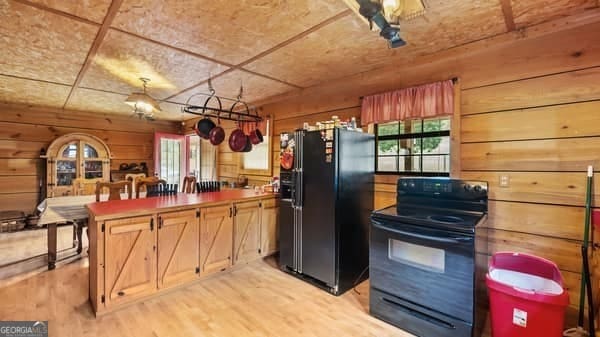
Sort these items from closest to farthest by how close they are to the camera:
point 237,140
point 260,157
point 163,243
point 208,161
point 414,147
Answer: point 163,243 < point 414,147 < point 237,140 < point 260,157 < point 208,161

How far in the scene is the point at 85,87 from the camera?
3.86 meters

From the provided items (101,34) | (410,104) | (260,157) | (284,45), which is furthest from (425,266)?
(260,157)

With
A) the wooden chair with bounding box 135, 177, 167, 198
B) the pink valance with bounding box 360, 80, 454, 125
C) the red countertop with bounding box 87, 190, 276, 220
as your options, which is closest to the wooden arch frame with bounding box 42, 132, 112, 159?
the wooden chair with bounding box 135, 177, 167, 198

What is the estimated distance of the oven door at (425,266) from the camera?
1924 millimetres

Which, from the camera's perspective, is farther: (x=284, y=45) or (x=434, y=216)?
(x=284, y=45)

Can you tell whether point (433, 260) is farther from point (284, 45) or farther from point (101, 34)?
point (101, 34)

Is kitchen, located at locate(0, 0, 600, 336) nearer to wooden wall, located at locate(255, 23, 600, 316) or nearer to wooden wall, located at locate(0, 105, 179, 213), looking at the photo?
wooden wall, located at locate(255, 23, 600, 316)

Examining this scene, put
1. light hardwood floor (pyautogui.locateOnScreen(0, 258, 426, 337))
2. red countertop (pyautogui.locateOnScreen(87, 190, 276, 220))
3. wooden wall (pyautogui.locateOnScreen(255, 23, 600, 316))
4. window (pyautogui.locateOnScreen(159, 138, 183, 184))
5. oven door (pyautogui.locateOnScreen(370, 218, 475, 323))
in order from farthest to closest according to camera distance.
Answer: window (pyautogui.locateOnScreen(159, 138, 183, 184)), red countertop (pyautogui.locateOnScreen(87, 190, 276, 220)), light hardwood floor (pyautogui.locateOnScreen(0, 258, 426, 337)), wooden wall (pyautogui.locateOnScreen(255, 23, 600, 316)), oven door (pyautogui.locateOnScreen(370, 218, 475, 323))

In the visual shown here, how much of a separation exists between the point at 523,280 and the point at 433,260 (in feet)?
2.34

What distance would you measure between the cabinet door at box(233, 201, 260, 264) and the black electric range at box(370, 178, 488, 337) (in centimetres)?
162

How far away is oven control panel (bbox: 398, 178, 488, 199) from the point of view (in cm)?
239

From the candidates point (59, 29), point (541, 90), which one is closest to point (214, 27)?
point (59, 29)

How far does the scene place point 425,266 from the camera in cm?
210

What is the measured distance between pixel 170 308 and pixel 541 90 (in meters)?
3.61
